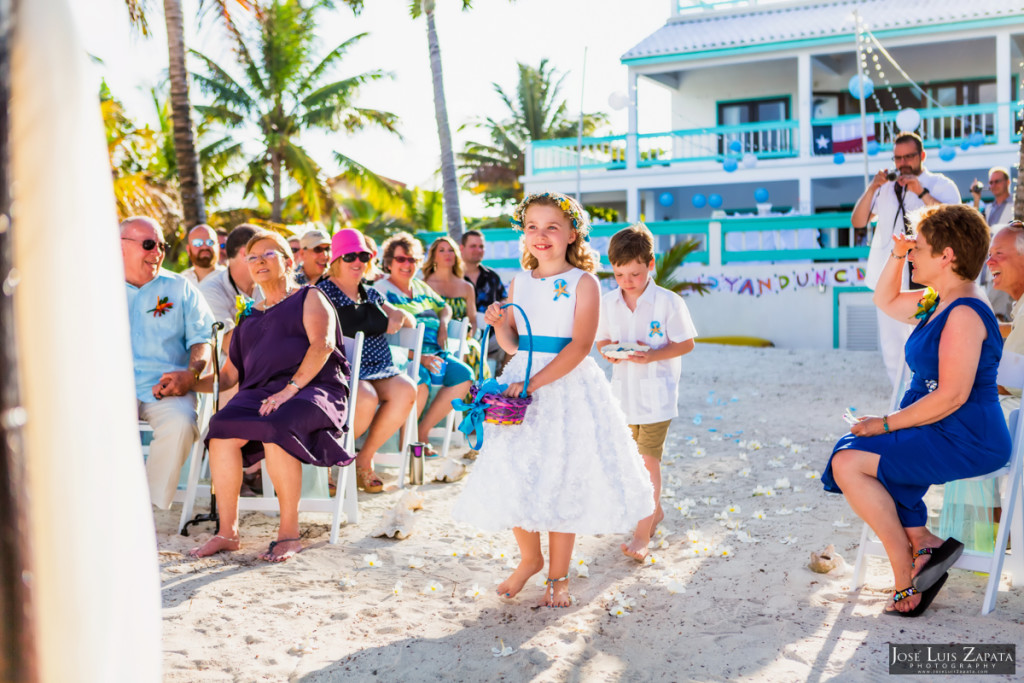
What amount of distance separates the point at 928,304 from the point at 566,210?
154cm

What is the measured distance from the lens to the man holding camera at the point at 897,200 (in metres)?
6.08

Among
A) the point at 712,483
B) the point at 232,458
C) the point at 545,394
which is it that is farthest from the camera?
the point at 712,483

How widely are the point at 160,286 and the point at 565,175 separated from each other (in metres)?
17.3

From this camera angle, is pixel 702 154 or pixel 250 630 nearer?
pixel 250 630

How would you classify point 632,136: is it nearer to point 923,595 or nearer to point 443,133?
point 443,133

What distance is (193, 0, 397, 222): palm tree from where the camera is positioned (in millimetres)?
25484

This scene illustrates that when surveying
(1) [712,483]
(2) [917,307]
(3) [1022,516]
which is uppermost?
(2) [917,307]

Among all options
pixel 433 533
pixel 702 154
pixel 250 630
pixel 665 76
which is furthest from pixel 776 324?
pixel 250 630

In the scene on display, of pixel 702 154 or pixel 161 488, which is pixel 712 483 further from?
pixel 702 154

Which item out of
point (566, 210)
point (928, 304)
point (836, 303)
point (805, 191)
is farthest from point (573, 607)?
point (805, 191)

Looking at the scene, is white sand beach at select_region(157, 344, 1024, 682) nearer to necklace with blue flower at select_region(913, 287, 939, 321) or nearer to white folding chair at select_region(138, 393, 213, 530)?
white folding chair at select_region(138, 393, 213, 530)

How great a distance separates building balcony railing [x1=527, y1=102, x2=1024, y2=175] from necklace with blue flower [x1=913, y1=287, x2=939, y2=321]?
577 inches

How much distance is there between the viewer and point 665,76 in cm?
2192

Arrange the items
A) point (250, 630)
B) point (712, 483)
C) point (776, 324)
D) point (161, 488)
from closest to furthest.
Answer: point (250, 630), point (161, 488), point (712, 483), point (776, 324)
